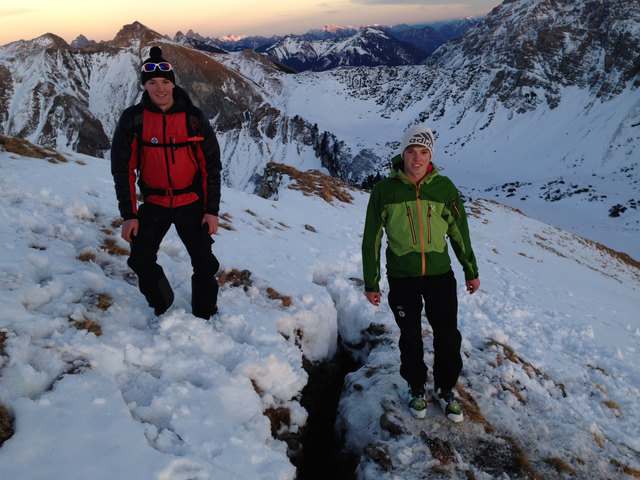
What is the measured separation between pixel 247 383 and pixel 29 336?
7.93 ft

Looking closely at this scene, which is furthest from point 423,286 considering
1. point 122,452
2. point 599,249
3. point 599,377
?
point 599,249

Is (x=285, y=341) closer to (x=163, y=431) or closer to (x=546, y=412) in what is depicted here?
(x=163, y=431)

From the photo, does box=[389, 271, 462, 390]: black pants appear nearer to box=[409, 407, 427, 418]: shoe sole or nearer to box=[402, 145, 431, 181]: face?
box=[409, 407, 427, 418]: shoe sole

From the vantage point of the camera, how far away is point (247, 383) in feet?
15.0

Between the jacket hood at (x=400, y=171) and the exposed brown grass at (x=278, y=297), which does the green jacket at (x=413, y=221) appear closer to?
the jacket hood at (x=400, y=171)

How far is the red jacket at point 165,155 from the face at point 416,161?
2.37 meters

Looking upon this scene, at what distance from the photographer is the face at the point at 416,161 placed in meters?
4.23

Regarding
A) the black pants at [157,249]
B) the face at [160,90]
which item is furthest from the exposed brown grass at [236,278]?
the face at [160,90]

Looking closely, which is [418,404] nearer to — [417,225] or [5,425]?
[417,225]

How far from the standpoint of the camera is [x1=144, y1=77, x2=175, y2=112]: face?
4.33 meters

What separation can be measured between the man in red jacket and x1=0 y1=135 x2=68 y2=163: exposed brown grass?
8.24 metres

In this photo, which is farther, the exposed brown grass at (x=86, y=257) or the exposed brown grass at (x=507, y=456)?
the exposed brown grass at (x=86, y=257)

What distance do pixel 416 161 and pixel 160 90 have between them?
308 centimetres

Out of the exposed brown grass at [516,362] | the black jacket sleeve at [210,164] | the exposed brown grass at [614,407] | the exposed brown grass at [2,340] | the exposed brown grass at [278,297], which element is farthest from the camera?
the exposed brown grass at [278,297]
